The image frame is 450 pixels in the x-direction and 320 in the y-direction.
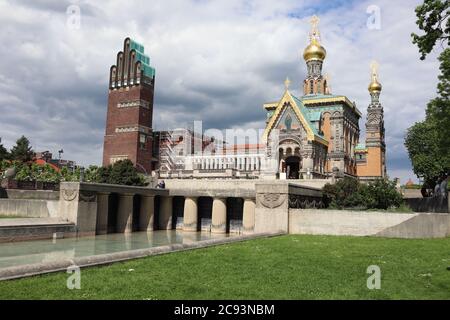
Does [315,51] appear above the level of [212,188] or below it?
above

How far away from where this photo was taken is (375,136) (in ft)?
235

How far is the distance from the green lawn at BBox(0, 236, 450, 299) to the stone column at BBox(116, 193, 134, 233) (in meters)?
20.3

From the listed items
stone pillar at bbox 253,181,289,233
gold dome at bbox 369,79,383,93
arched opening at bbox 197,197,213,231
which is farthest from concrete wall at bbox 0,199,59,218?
gold dome at bbox 369,79,383,93

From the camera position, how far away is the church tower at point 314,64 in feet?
230

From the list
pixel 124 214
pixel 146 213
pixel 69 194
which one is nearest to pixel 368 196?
pixel 146 213

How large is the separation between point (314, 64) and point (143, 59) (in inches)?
1329

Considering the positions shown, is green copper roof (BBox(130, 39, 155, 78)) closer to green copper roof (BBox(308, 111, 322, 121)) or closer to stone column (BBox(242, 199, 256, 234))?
green copper roof (BBox(308, 111, 322, 121))

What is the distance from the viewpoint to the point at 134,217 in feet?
128

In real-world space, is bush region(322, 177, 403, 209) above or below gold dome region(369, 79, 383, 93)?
below

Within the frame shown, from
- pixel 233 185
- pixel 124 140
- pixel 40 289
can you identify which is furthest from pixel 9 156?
pixel 40 289

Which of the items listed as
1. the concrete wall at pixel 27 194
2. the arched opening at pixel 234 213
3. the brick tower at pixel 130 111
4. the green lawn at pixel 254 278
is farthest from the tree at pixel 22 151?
A: the green lawn at pixel 254 278

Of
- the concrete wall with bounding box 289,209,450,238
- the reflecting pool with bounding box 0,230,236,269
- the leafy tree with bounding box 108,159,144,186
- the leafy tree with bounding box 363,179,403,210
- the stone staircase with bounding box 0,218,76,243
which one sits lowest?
the reflecting pool with bounding box 0,230,236,269

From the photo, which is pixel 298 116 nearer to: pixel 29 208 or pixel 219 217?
pixel 219 217

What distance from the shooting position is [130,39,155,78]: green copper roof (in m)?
80.1
